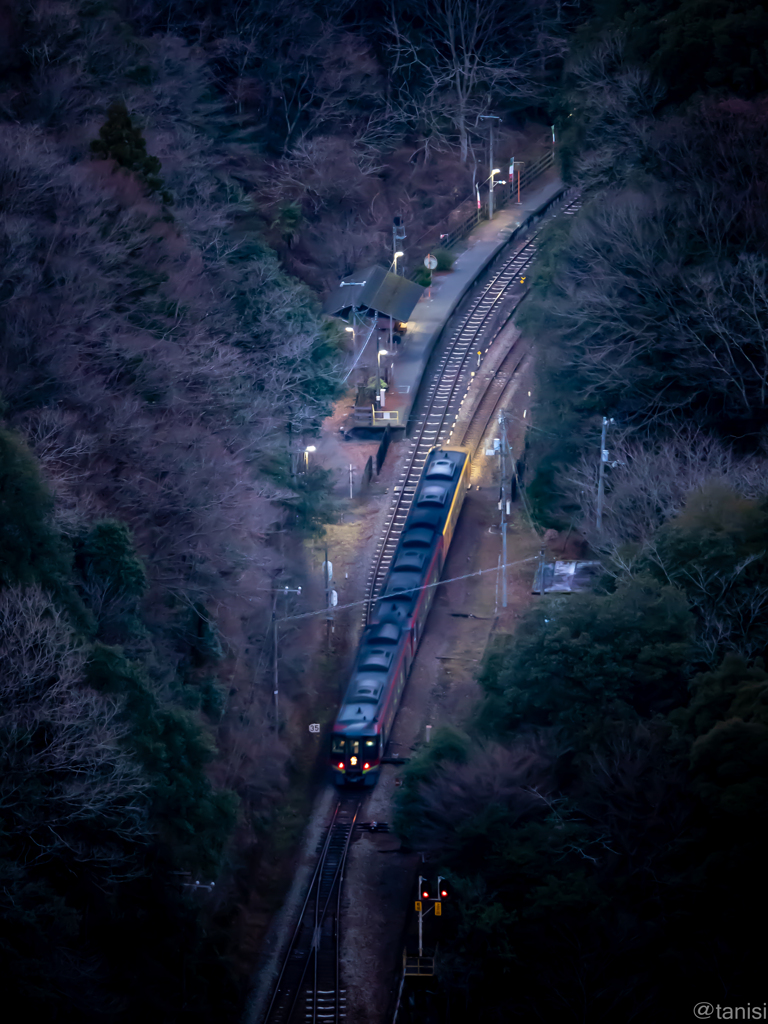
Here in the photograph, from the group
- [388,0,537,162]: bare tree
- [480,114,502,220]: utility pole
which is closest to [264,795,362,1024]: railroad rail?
[480,114,502,220]: utility pole

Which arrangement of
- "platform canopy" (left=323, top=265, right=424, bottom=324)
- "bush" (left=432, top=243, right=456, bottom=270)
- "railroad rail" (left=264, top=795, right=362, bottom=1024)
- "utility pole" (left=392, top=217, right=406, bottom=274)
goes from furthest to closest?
"utility pole" (left=392, top=217, right=406, bottom=274), "bush" (left=432, top=243, right=456, bottom=270), "platform canopy" (left=323, top=265, right=424, bottom=324), "railroad rail" (left=264, top=795, right=362, bottom=1024)

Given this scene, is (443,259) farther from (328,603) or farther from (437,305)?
(328,603)

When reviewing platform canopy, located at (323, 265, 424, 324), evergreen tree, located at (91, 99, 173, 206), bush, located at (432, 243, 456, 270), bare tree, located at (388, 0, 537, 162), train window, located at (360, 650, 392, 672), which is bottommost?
train window, located at (360, 650, 392, 672)

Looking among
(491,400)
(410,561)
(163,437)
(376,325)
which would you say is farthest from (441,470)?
(163,437)

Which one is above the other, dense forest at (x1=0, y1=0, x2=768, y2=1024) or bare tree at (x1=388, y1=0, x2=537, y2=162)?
bare tree at (x1=388, y1=0, x2=537, y2=162)

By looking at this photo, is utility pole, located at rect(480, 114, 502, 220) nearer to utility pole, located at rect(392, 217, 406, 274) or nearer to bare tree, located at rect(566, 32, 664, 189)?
utility pole, located at rect(392, 217, 406, 274)

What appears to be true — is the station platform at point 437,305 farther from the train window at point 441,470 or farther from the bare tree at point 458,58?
the train window at point 441,470

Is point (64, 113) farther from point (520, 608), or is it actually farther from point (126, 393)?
point (520, 608)
